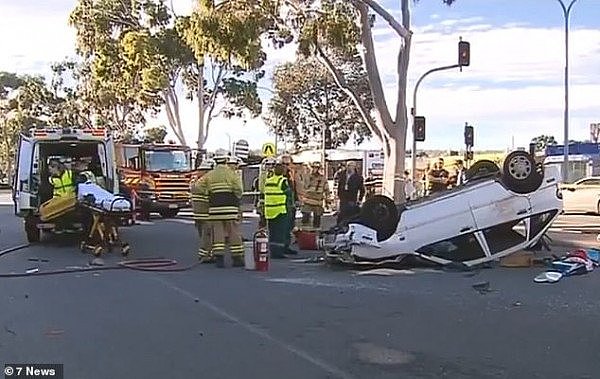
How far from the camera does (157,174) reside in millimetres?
29000

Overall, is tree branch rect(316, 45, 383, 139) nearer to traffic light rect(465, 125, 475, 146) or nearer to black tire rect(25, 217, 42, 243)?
traffic light rect(465, 125, 475, 146)

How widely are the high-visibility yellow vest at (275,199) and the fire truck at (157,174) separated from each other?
13.2m

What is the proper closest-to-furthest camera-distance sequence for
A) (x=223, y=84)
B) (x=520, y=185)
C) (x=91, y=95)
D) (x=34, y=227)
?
(x=520, y=185) < (x=34, y=227) < (x=223, y=84) < (x=91, y=95)

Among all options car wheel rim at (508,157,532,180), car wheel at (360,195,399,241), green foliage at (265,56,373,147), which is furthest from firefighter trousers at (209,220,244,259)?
green foliage at (265,56,373,147)

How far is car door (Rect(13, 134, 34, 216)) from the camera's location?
61.6ft

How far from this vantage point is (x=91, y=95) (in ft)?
196

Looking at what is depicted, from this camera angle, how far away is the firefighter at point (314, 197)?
20422 millimetres

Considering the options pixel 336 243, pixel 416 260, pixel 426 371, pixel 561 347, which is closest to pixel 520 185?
pixel 416 260

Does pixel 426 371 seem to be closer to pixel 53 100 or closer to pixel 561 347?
pixel 561 347

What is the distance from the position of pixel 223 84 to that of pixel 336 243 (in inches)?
1332

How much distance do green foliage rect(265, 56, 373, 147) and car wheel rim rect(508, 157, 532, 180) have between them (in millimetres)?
48009

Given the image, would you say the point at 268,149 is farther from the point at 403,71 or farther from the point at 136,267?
the point at 136,267

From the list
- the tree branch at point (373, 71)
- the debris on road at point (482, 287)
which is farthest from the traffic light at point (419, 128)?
the debris on road at point (482, 287)

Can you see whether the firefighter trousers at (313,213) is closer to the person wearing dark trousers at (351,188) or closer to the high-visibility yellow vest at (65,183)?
the person wearing dark trousers at (351,188)
